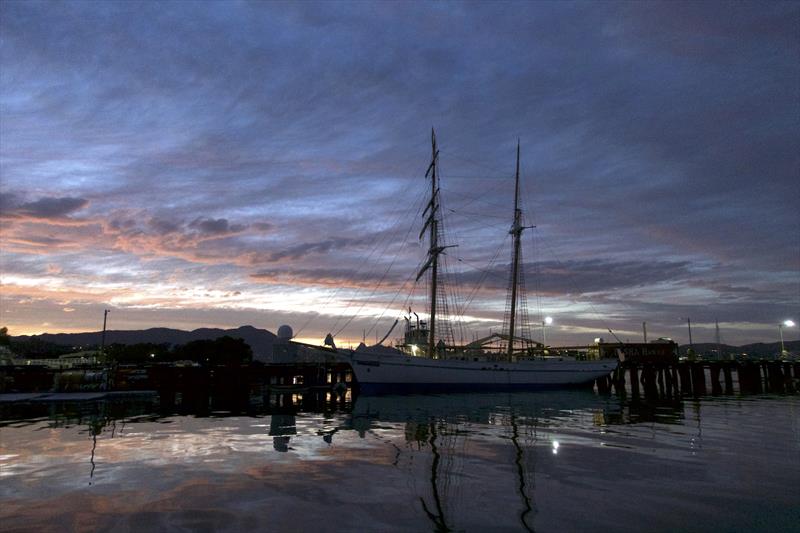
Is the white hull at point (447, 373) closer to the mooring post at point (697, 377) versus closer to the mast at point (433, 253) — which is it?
the mast at point (433, 253)

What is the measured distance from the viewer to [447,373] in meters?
51.7

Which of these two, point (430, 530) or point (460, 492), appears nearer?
point (430, 530)

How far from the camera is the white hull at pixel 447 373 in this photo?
165 feet

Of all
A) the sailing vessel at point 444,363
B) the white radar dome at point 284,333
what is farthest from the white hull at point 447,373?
the white radar dome at point 284,333

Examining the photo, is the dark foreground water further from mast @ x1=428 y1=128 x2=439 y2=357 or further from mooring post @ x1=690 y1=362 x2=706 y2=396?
mooring post @ x1=690 y1=362 x2=706 y2=396

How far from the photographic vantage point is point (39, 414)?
3002cm

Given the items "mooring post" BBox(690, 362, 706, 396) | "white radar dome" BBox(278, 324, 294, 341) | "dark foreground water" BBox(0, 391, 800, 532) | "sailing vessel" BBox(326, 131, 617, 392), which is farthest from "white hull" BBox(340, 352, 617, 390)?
"dark foreground water" BBox(0, 391, 800, 532)

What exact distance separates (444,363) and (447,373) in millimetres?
1148

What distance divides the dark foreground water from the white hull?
77.9 feet

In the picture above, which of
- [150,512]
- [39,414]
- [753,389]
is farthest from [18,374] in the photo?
[753,389]

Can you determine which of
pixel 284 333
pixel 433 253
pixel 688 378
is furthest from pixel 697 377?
pixel 284 333

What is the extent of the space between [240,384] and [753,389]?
63.0 m

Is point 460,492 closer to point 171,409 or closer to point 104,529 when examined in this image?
point 104,529

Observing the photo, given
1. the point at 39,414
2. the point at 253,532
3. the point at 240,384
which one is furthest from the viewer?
the point at 240,384
